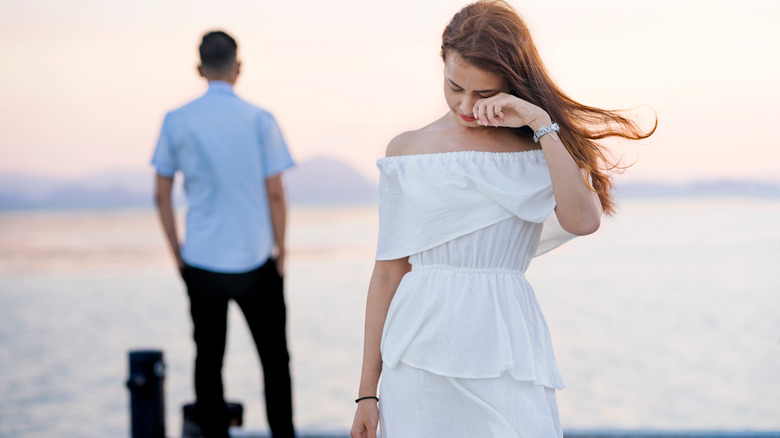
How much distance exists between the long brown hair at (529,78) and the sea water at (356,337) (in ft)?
1.95

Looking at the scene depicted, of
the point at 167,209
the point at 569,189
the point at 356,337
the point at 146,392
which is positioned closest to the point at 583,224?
the point at 569,189

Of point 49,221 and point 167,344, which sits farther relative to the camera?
point 49,221

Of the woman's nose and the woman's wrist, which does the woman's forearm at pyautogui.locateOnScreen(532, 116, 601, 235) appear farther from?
the woman's nose

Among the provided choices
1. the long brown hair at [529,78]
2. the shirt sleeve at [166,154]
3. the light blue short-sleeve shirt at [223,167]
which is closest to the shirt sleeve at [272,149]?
the light blue short-sleeve shirt at [223,167]

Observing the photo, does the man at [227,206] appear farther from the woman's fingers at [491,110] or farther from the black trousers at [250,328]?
the woman's fingers at [491,110]

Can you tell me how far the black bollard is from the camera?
3475mm

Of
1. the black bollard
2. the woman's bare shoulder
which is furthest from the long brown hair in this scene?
the black bollard

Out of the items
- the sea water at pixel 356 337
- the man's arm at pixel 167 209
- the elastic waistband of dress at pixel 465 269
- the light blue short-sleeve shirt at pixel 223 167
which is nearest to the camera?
the elastic waistband of dress at pixel 465 269

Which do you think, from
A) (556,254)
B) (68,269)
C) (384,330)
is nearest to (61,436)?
(384,330)

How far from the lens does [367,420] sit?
1.61 meters

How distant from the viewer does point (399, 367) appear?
154cm

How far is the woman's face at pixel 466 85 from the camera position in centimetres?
149

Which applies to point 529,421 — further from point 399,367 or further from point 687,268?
point 687,268

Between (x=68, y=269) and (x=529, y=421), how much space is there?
532 inches
